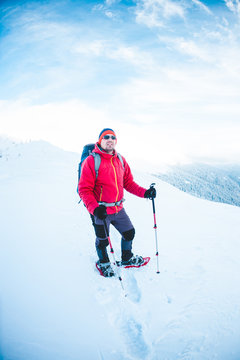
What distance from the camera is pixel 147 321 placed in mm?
2775

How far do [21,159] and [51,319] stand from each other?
420 inches

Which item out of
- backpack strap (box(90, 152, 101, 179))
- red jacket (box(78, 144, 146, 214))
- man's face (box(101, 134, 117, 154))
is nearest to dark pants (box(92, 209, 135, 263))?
red jacket (box(78, 144, 146, 214))

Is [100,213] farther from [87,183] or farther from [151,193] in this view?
[151,193]

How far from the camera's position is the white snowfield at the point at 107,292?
2.34 metres

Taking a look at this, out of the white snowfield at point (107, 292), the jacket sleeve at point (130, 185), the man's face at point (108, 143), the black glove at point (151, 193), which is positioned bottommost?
the white snowfield at point (107, 292)

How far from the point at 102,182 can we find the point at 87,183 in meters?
0.29

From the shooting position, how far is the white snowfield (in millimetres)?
2344

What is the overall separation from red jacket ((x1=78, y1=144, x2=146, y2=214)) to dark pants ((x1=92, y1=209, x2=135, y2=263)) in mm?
193

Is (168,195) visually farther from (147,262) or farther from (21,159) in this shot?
(21,159)

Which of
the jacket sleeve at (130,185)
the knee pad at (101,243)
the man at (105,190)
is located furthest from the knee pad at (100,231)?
the jacket sleeve at (130,185)

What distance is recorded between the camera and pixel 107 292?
10.6 ft

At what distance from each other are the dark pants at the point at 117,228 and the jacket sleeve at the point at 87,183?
50 centimetres

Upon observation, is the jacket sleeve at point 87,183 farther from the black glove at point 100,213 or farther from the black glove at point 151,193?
the black glove at point 151,193

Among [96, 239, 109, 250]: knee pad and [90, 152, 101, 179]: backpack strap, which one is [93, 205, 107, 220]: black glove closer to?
[90, 152, 101, 179]: backpack strap
